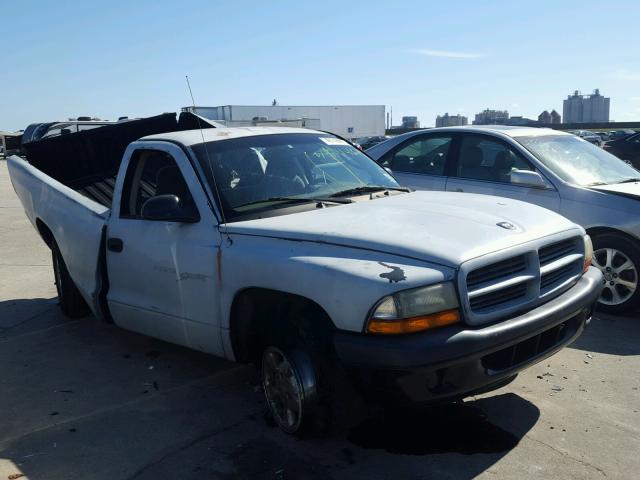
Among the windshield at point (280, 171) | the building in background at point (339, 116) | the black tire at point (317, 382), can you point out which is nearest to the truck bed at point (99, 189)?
the windshield at point (280, 171)

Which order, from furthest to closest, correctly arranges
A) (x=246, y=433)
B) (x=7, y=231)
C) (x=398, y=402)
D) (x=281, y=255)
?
(x=7, y=231) < (x=246, y=433) < (x=281, y=255) < (x=398, y=402)

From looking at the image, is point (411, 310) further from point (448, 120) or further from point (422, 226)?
point (448, 120)

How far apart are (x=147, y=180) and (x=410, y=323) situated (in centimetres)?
296

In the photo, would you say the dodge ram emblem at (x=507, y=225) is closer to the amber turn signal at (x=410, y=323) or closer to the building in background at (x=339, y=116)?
the amber turn signal at (x=410, y=323)

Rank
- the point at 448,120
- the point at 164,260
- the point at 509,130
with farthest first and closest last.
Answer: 1. the point at 448,120
2. the point at 509,130
3. the point at 164,260

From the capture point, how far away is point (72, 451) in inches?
151

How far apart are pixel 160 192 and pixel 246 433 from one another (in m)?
1.92

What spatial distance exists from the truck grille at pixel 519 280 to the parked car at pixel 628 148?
614 inches

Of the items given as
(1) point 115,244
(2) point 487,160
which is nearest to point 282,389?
(1) point 115,244

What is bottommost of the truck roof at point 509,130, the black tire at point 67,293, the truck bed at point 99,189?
the black tire at point 67,293

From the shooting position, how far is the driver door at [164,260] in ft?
13.7

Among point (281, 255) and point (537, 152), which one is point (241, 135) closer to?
point (281, 255)

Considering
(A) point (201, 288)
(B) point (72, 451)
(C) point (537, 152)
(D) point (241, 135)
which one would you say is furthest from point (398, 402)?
(C) point (537, 152)

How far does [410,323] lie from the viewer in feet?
10.5
